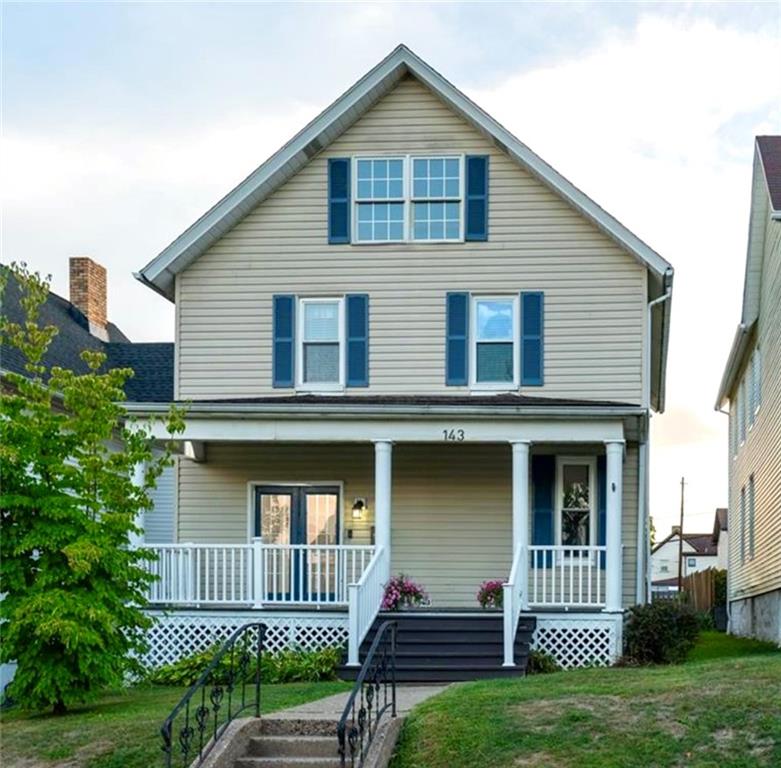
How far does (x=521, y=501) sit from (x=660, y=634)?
2.59 m

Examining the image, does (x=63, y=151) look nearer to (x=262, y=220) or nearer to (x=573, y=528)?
(x=262, y=220)

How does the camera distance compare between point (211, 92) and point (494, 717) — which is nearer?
point (494, 717)

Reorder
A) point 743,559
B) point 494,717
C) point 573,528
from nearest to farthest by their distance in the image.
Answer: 1. point 494,717
2. point 573,528
3. point 743,559

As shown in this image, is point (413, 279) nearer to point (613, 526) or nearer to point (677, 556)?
point (613, 526)

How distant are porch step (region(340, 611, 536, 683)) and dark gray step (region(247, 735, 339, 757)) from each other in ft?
16.2

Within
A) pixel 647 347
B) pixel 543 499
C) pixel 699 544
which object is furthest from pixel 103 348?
pixel 699 544

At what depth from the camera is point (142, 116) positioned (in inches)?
754

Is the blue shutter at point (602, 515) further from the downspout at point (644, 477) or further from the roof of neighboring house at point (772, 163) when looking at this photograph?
the roof of neighboring house at point (772, 163)

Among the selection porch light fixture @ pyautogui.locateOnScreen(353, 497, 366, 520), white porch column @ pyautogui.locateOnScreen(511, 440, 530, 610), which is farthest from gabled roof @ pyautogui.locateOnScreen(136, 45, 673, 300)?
porch light fixture @ pyautogui.locateOnScreen(353, 497, 366, 520)

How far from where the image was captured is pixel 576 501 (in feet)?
66.8

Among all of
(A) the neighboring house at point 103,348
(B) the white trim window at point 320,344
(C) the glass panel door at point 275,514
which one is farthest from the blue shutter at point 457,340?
(A) the neighboring house at point 103,348

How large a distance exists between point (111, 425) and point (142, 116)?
6.32 m

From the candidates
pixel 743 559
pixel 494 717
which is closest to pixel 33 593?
pixel 494 717

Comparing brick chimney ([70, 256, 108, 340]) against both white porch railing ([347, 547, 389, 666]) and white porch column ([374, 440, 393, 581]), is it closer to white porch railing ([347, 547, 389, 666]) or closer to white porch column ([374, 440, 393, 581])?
white porch column ([374, 440, 393, 581])
